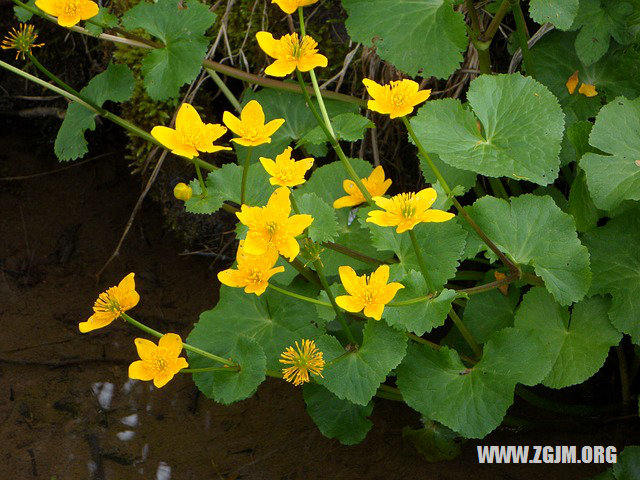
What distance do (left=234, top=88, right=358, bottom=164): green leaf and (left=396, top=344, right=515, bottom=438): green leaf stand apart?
829mm

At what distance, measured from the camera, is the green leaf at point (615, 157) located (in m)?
Answer: 1.81

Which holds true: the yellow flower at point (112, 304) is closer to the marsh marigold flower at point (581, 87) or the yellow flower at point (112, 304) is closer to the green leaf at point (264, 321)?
the green leaf at point (264, 321)

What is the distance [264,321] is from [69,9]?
921 millimetres

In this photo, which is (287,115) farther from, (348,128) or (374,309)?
(374,309)

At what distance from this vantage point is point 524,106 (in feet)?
6.13

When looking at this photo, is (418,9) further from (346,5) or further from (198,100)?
(198,100)

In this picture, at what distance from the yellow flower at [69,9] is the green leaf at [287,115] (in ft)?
2.49

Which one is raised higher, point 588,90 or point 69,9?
point 69,9

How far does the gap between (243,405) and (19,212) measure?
1471 mm

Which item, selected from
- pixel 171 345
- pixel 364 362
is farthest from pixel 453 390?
pixel 171 345

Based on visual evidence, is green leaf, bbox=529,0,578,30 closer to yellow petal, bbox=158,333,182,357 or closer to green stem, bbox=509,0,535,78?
green stem, bbox=509,0,535,78

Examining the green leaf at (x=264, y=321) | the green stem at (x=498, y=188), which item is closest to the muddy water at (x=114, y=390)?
the green leaf at (x=264, y=321)

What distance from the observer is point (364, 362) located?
170cm

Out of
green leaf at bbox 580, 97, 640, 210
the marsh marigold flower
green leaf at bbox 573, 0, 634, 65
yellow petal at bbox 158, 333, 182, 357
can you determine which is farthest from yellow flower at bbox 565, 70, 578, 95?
yellow petal at bbox 158, 333, 182, 357
